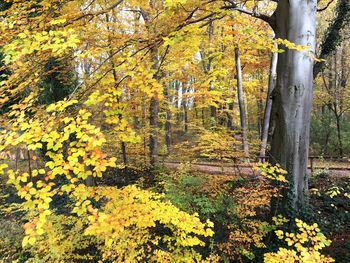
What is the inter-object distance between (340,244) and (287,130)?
280 cm

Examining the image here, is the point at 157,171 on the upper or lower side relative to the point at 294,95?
lower

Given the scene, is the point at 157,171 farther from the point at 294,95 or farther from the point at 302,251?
the point at 302,251

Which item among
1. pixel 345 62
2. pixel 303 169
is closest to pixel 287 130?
pixel 303 169

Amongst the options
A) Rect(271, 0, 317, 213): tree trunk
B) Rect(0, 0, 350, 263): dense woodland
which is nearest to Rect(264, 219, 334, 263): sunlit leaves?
Rect(0, 0, 350, 263): dense woodland

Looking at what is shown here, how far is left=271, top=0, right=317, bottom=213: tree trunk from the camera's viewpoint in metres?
5.77

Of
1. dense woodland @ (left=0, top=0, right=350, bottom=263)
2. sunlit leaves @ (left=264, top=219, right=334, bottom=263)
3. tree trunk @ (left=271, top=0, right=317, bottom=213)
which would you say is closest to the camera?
dense woodland @ (left=0, top=0, right=350, bottom=263)

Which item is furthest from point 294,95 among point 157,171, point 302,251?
point 157,171

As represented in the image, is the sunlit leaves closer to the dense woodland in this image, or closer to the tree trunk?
the dense woodland

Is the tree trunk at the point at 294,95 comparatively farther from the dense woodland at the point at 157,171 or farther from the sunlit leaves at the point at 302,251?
the sunlit leaves at the point at 302,251

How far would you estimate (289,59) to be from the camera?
592 centimetres

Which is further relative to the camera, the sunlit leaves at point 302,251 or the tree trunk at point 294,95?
the tree trunk at point 294,95

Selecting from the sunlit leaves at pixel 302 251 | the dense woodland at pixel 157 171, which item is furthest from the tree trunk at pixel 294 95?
the sunlit leaves at pixel 302 251

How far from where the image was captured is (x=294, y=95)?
585cm

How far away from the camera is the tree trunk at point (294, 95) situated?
5.77m
